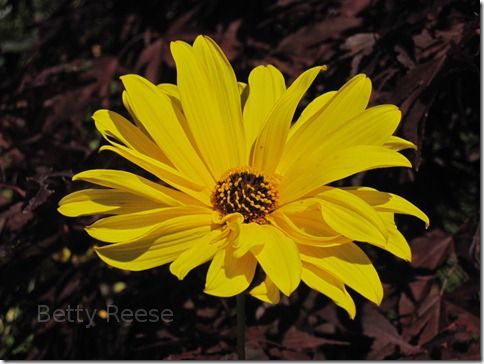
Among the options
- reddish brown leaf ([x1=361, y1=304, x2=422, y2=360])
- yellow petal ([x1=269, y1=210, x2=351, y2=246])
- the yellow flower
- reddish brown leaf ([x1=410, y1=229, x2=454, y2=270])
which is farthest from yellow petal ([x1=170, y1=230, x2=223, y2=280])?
reddish brown leaf ([x1=410, y1=229, x2=454, y2=270])

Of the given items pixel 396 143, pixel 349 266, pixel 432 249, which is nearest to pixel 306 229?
pixel 349 266

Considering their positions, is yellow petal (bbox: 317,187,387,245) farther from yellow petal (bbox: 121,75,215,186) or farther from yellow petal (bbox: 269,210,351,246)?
yellow petal (bbox: 121,75,215,186)

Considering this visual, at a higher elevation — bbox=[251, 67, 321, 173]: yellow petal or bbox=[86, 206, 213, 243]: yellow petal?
bbox=[251, 67, 321, 173]: yellow petal

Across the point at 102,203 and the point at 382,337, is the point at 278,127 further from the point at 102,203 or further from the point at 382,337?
the point at 382,337

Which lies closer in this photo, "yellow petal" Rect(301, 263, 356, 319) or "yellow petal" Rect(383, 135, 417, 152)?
"yellow petal" Rect(301, 263, 356, 319)

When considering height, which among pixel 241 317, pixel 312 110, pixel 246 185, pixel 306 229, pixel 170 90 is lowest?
pixel 241 317

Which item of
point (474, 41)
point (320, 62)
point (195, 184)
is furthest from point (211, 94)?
point (474, 41)
